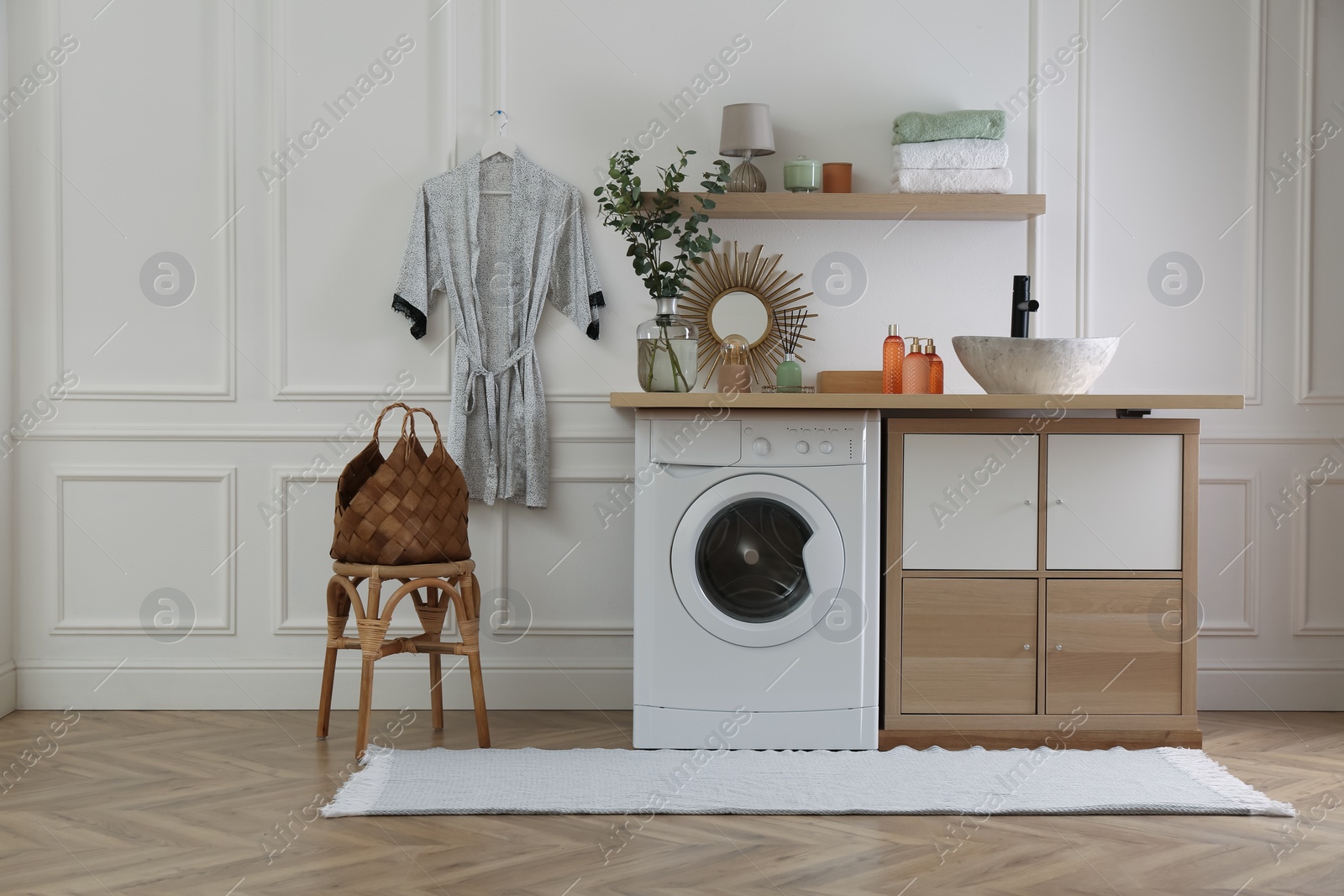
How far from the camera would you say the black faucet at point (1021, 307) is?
2.66m

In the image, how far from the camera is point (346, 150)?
296 cm

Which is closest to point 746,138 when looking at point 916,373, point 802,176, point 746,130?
point 746,130

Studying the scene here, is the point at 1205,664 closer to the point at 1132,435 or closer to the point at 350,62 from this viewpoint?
the point at 1132,435

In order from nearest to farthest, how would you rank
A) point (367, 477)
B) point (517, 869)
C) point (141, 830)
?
point (517, 869), point (141, 830), point (367, 477)

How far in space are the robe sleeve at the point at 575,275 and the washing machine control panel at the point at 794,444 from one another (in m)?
0.70

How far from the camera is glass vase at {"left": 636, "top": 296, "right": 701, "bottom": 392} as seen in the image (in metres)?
2.62

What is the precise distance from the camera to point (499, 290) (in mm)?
2949

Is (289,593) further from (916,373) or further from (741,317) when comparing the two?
(916,373)

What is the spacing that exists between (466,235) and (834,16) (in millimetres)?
1242

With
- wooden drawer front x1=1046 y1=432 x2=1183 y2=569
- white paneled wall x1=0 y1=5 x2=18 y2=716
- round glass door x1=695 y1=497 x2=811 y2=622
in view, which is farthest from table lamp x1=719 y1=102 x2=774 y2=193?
white paneled wall x1=0 y1=5 x2=18 y2=716

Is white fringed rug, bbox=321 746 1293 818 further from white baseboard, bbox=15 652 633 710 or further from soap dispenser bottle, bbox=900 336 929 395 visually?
soap dispenser bottle, bbox=900 336 929 395

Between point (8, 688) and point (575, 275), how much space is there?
197 centimetres

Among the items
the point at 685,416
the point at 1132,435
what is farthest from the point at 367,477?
the point at 1132,435

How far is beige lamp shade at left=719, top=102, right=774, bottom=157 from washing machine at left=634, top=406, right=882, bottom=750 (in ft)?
2.80
